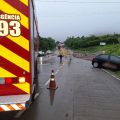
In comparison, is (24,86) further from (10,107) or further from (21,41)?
(21,41)

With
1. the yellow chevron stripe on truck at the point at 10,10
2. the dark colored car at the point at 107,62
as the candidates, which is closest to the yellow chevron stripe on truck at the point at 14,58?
the yellow chevron stripe on truck at the point at 10,10

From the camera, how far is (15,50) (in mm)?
8664

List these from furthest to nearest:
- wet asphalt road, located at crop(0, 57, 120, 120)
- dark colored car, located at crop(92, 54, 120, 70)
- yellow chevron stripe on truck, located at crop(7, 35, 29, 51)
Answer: dark colored car, located at crop(92, 54, 120, 70) < wet asphalt road, located at crop(0, 57, 120, 120) < yellow chevron stripe on truck, located at crop(7, 35, 29, 51)

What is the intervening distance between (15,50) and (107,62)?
92.5 feet

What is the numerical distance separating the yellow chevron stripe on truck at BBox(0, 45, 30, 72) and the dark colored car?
26068mm

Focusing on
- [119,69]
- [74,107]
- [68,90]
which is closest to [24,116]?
[74,107]

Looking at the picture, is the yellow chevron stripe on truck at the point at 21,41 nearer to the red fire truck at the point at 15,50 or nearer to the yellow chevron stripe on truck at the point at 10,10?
the red fire truck at the point at 15,50

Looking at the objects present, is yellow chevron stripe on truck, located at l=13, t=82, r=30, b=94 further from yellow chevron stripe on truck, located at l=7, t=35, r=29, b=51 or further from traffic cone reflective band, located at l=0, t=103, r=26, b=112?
yellow chevron stripe on truck, located at l=7, t=35, r=29, b=51

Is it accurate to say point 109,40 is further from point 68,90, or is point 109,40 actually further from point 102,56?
point 68,90

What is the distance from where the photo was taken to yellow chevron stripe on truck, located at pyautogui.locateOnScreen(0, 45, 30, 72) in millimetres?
8602

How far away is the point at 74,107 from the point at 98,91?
479 centimetres

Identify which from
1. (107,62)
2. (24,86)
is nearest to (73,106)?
(24,86)

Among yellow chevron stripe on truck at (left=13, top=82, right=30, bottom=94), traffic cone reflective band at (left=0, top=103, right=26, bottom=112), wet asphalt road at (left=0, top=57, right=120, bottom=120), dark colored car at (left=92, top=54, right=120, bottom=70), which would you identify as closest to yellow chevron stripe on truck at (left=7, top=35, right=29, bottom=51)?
yellow chevron stripe on truck at (left=13, top=82, right=30, bottom=94)

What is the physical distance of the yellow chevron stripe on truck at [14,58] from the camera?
8602mm
